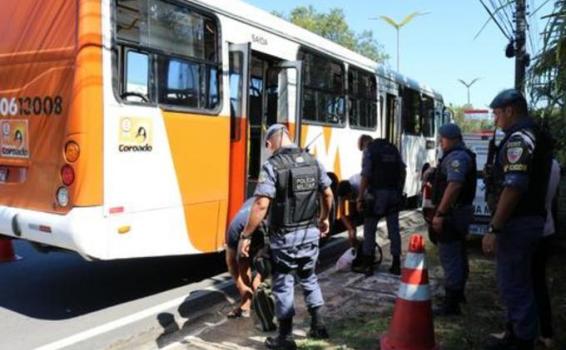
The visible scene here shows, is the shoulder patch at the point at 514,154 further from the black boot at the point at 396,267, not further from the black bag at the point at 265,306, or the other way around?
the black boot at the point at 396,267

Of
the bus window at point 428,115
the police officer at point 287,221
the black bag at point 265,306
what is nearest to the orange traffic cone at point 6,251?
the black bag at point 265,306

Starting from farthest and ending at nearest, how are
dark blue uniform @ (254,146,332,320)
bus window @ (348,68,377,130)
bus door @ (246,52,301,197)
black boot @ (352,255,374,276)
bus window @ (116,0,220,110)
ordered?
1. bus window @ (348,68,377,130)
2. bus door @ (246,52,301,197)
3. black boot @ (352,255,374,276)
4. bus window @ (116,0,220,110)
5. dark blue uniform @ (254,146,332,320)

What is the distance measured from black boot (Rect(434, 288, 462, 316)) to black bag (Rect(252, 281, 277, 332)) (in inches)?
61.0

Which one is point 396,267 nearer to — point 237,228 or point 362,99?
point 237,228

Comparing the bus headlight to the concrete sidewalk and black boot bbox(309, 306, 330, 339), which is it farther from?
black boot bbox(309, 306, 330, 339)

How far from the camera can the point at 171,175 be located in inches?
225

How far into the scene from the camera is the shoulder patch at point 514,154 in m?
4.01

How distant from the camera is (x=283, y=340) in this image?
4414mm

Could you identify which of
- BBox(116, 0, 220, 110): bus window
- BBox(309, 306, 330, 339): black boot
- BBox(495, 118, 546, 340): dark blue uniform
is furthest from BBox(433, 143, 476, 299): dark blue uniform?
BBox(116, 0, 220, 110): bus window

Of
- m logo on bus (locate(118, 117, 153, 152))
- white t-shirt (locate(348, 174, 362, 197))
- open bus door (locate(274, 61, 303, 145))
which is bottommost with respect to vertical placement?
white t-shirt (locate(348, 174, 362, 197))

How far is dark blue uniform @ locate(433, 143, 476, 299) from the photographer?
5328mm

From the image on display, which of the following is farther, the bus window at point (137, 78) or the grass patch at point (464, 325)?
the bus window at point (137, 78)

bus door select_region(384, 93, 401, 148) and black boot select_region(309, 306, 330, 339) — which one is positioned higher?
bus door select_region(384, 93, 401, 148)

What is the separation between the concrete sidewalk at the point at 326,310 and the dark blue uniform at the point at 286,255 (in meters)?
0.39
